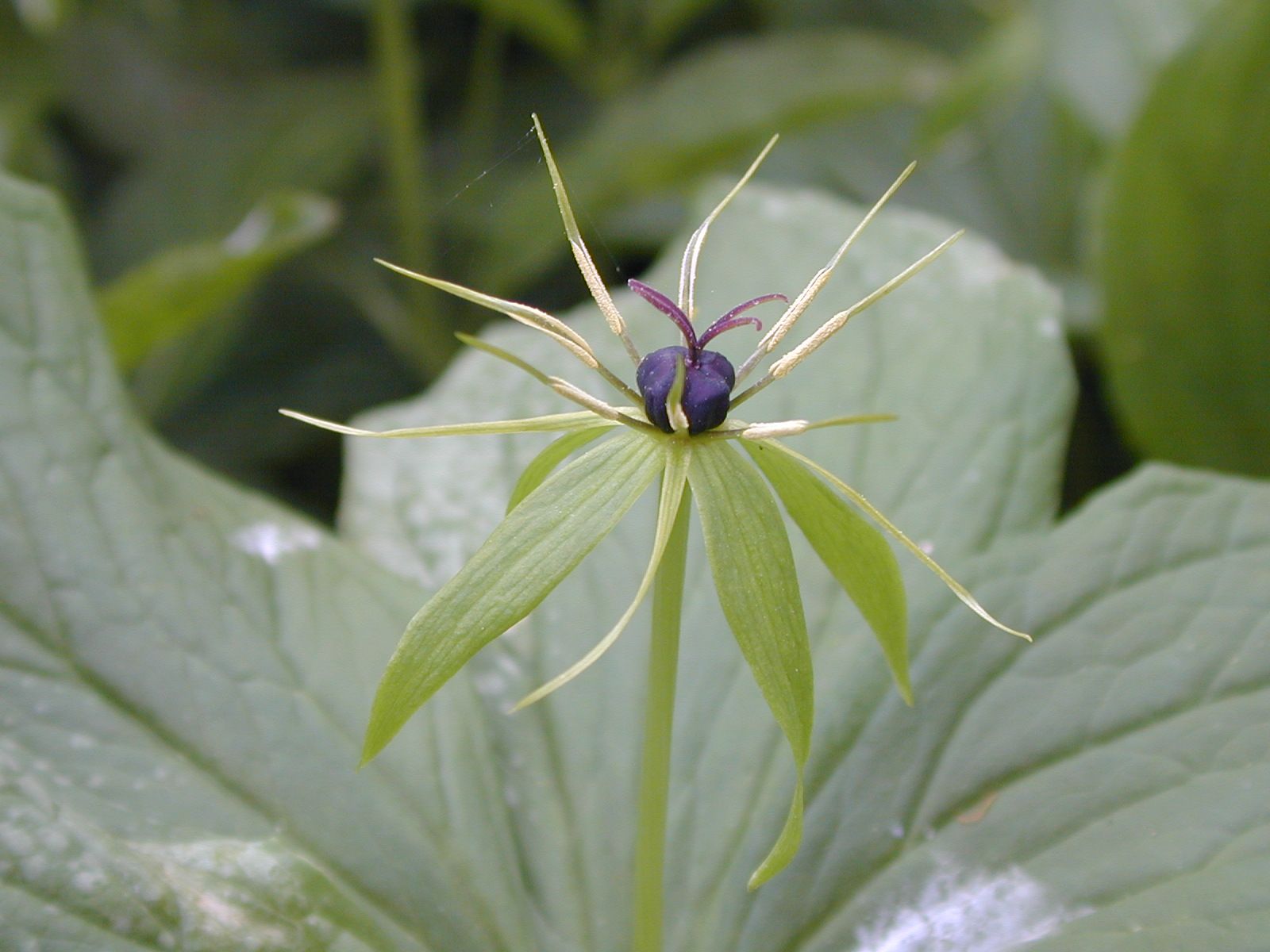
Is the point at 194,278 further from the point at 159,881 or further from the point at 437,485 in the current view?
the point at 159,881

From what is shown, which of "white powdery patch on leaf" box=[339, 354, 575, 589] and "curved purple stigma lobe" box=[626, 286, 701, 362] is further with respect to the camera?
"white powdery patch on leaf" box=[339, 354, 575, 589]

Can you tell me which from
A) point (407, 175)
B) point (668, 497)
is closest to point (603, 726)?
point (668, 497)

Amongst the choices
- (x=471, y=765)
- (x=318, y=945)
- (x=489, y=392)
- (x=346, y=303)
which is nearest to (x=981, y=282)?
(x=489, y=392)

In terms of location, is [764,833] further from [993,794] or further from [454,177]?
[454,177]

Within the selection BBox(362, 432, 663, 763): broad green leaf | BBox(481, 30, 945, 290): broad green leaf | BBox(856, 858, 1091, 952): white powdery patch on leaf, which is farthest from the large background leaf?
BBox(481, 30, 945, 290): broad green leaf

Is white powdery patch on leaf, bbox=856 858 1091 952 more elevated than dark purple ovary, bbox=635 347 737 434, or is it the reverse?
dark purple ovary, bbox=635 347 737 434

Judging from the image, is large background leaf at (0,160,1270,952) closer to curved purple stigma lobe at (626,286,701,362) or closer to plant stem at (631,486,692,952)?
plant stem at (631,486,692,952)
